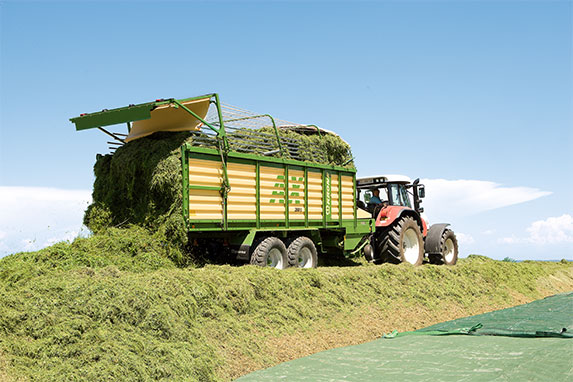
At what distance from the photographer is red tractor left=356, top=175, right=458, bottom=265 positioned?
1270 cm

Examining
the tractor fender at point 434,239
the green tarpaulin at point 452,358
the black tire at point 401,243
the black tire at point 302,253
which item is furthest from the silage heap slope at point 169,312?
the tractor fender at point 434,239

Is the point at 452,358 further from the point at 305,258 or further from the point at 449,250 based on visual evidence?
the point at 449,250

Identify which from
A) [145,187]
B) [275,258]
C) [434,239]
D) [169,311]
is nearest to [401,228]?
[434,239]

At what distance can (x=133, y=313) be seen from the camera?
18.3 ft

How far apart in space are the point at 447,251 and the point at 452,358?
31.7 feet

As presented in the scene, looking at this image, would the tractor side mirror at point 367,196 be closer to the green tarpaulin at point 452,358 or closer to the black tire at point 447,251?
the black tire at point 447,251

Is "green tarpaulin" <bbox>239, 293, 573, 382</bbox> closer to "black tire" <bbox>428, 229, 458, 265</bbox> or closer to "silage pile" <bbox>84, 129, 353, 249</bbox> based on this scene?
"silage pile" <bbox>84, 129, 353, 249</bbox>

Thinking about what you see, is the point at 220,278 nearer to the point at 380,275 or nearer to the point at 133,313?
the point at 133,313

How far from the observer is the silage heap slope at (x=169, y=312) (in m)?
5.00

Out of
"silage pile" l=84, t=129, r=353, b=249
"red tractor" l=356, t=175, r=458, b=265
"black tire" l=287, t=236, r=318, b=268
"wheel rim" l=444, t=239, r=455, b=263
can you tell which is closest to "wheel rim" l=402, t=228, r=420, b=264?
"red tractor" l=356, t=175, r=458, b=265

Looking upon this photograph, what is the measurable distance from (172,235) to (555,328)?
19.1 ft

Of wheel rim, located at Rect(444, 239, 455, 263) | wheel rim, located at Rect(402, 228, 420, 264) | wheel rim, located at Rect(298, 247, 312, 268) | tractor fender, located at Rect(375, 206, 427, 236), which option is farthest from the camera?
wheel rim, located at Rect(444, 239, 455, 263)

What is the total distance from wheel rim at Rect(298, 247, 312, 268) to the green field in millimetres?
883

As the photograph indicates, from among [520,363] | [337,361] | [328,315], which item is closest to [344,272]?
[328,315]
